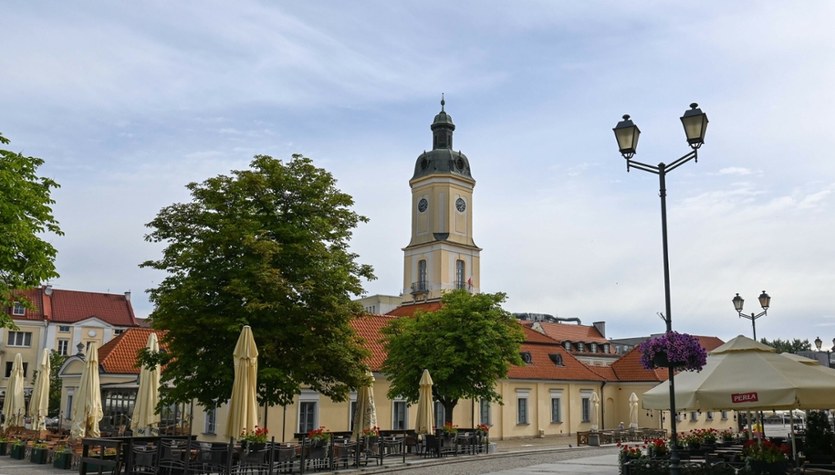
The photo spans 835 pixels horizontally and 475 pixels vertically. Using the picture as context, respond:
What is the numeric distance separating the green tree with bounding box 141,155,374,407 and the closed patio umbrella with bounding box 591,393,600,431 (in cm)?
2532

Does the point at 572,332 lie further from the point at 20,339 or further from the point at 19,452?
the point at 19,452

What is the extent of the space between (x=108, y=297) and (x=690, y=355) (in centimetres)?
7008

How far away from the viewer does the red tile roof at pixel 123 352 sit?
35219 mm

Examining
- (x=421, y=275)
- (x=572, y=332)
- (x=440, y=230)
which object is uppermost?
(x=440, y=230)

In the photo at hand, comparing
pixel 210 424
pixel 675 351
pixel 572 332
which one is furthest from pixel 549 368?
pixel 572 332

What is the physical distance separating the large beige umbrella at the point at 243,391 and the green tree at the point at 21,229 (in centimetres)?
447

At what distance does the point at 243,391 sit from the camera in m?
18.3

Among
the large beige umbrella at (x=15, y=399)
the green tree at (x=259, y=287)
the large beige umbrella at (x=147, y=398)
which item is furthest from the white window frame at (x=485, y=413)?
the large beige umbrella at (x=15, y=399)

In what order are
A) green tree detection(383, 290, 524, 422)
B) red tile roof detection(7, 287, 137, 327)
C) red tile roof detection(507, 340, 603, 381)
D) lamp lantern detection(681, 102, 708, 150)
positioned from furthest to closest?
red tile roof detection(7, 287, 137, 327) < red tile roof detection(507, 340, 603, 381) < green tree detection(383, 290, 524, 422) < lamp lantern detection(681, 102, 708, 150)

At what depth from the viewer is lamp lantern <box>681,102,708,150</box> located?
520 inches

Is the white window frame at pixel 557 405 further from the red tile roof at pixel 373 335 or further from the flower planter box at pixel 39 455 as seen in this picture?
the flower planter box at pixel 39 455

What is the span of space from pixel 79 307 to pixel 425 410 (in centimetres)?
5221

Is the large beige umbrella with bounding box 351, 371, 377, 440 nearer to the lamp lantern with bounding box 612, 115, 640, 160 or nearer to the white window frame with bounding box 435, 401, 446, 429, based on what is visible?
the lamp lantern with bounding box 612, 115, 640, 160

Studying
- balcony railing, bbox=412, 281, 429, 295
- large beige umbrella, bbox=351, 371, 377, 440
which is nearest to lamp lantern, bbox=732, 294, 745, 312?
large beige umbrella, bbox=351, 371, 377, 440
